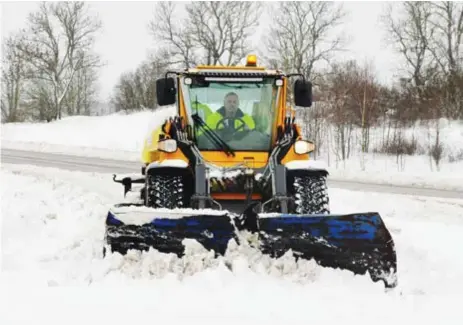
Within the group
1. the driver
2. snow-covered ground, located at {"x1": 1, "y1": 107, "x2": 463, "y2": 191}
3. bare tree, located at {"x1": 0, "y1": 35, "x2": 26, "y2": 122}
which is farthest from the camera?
bare tree, located at {"x1": 0, "y1": 35, "x2": 26, "y2": 122}

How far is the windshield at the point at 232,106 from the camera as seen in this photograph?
6297 millimetres

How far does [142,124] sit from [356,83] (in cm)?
1165

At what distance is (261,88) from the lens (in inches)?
249

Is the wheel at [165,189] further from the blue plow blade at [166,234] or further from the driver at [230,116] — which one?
the driver at [230,116]

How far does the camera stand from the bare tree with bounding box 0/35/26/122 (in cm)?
3412

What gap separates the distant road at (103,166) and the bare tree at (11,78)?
16.0 meters

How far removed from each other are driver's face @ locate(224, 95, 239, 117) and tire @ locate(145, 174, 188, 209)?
126 centimetres

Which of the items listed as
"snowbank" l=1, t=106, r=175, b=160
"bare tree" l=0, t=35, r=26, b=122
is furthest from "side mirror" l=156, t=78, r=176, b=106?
"bare tree" l=0, t=35, r=26, b=122

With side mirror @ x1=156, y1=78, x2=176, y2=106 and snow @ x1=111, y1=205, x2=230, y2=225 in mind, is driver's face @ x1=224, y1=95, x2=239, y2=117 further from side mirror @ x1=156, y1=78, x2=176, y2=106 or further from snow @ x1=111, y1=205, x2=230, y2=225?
snow @ x1=111, y1=205, x2=230, y2=225

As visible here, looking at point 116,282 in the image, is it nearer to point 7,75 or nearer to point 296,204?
point 296,204

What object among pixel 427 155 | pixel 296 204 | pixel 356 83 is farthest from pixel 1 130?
pixel 296 204

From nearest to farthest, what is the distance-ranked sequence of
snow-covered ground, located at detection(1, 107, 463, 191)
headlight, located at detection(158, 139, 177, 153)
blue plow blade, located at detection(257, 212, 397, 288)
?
blue plow blade, located at detection(257, 212, 397, 288), headlight, located at detection(158, 139, 177, 153), snow-covered ground, located at detection(1, 107, 463, 191)

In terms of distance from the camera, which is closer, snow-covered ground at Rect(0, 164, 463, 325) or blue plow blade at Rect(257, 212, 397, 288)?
snow-covered ground at Rect(0, 164, 463, 325)

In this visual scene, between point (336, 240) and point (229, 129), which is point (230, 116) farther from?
point (336, 240)
